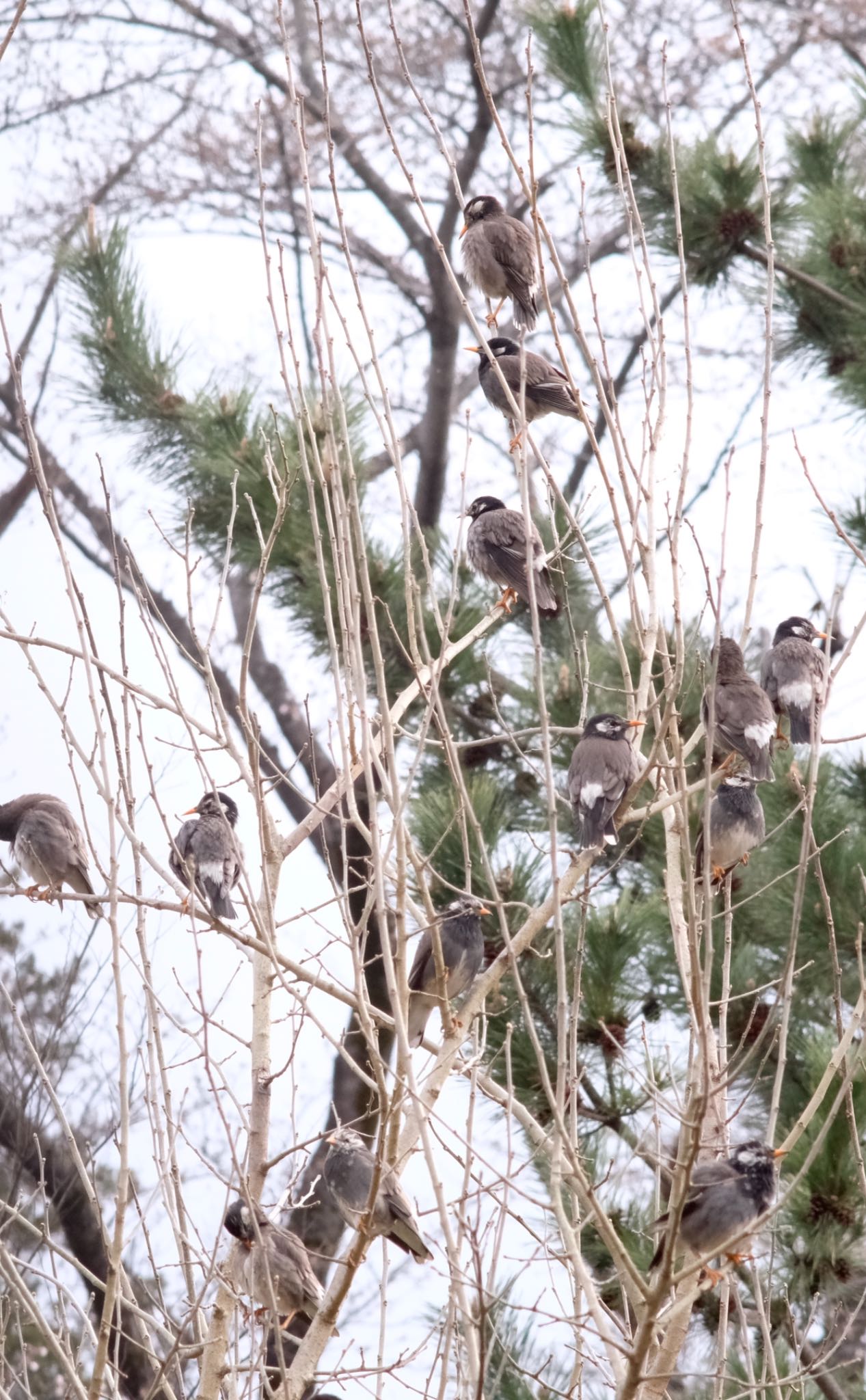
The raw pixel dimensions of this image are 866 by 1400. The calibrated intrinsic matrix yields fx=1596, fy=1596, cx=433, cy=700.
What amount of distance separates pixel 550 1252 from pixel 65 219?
9009 mm

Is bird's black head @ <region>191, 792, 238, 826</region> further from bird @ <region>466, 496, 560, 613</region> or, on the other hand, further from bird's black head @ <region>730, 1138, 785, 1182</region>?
bird's black head @ <region>730, 1138, 785, 1182</region>

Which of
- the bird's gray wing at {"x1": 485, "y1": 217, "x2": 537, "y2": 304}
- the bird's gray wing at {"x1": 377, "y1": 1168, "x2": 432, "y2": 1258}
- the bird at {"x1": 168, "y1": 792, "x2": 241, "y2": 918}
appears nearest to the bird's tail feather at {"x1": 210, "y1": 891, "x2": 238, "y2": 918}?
the bird at {"x1": 168, "y1": 792, "x2": 241, "y2": 918}

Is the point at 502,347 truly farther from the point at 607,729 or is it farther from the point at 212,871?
the point at 212,871

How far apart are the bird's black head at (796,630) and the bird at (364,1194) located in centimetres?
200

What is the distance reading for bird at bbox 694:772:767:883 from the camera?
16.2 ft

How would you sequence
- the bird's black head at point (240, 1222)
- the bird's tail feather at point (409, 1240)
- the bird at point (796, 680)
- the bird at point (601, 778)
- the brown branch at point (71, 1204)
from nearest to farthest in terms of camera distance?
the bird at point (601, 778), the bird's black head at point (240, 1222), the bird's tail feather at point (409, 1240), the bird at point (796, 680), the brown branch at point (71, 1204)

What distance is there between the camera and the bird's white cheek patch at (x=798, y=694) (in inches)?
184

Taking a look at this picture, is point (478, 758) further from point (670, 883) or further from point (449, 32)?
point (449, 32)

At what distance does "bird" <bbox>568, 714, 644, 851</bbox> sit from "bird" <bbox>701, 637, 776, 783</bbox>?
0.35m

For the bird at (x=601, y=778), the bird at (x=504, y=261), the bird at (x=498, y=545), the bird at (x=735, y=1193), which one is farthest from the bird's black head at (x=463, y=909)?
the bird at (x=504, y=261)

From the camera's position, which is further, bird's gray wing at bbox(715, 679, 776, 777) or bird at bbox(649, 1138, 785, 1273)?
bird's gray wing at bbox(715, 679, 776, 777)

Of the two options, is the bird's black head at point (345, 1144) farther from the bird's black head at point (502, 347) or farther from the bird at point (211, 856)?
the bird's black head at point (502, 347)

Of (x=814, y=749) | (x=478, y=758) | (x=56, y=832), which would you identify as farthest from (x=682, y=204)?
(x=814, y=749)

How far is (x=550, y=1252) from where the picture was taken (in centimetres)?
321
